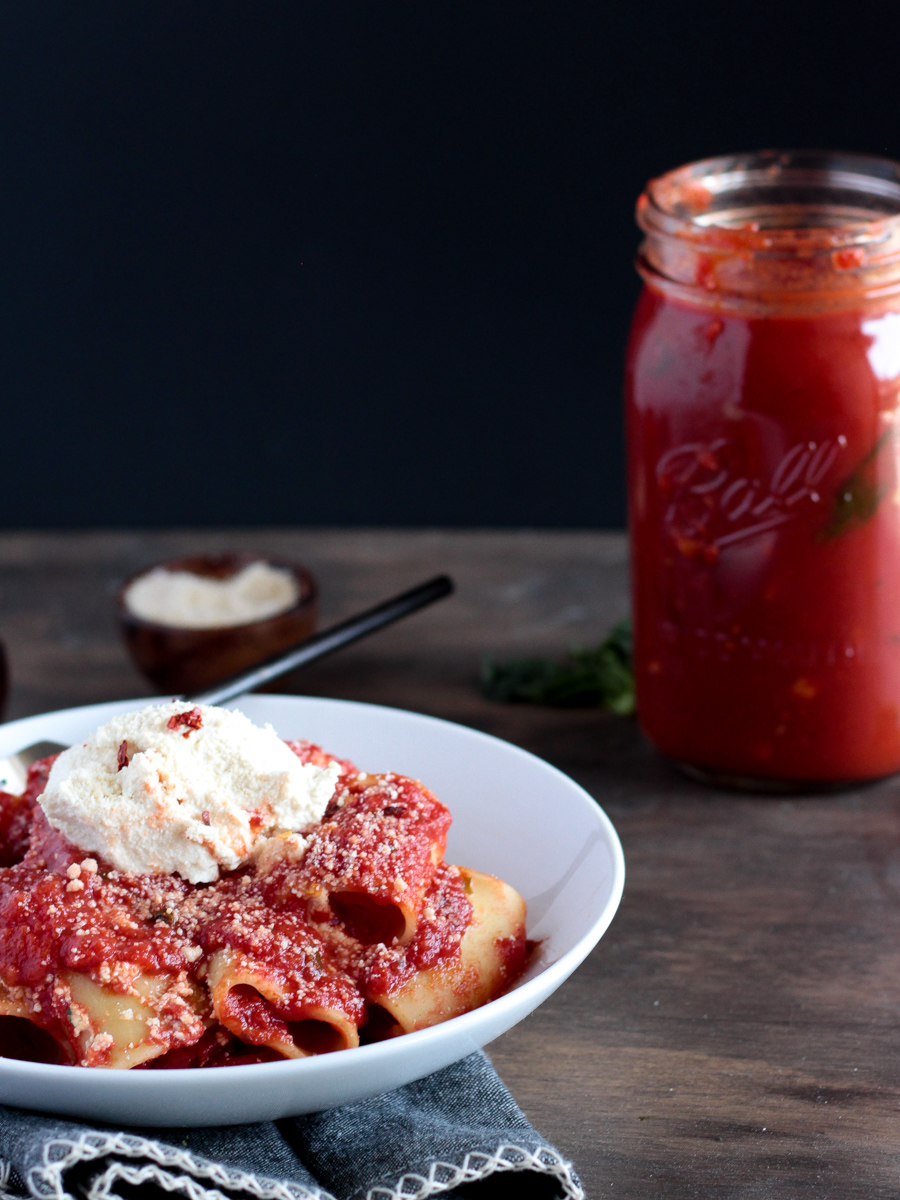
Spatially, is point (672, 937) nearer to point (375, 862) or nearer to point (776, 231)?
point (375, 862)

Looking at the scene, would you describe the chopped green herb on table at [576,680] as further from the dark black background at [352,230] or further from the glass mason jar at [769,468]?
the dark black background at [352,230]

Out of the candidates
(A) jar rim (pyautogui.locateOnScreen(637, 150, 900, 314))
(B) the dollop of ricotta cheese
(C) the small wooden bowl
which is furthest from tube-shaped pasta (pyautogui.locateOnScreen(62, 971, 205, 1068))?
(A) jar rim (pyautogui.locateOnScreen(637, 150, 900, 314))

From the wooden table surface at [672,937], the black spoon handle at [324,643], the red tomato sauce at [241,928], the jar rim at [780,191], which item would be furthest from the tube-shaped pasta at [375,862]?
the jar rim at [780,191]

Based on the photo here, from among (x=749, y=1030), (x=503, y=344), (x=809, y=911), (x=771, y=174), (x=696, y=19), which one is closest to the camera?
(x=749, y=1030)

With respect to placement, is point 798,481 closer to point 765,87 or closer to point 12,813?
point 12,813

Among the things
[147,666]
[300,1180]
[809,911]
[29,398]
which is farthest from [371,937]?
[29,398]

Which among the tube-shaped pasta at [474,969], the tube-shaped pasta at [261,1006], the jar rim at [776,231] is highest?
the jar rim at [776,231]
